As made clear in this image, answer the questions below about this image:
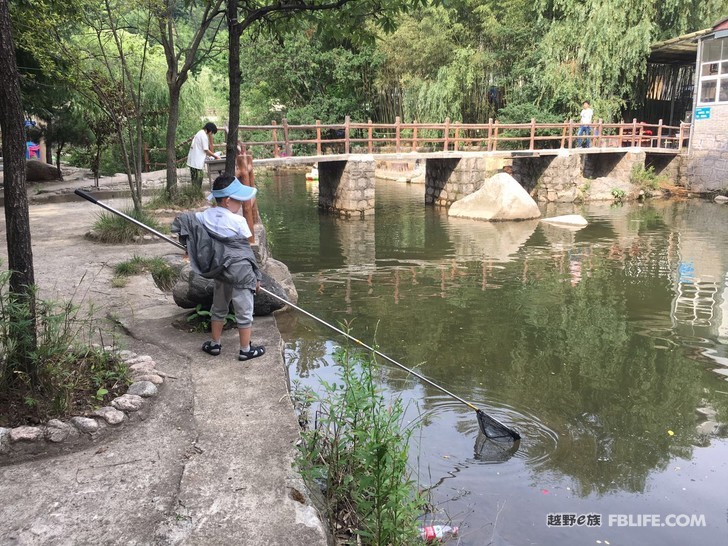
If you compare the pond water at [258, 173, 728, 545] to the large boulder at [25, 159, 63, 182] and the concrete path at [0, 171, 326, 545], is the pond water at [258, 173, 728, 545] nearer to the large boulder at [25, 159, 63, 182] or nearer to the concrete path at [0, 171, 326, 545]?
the concrete path at [0, 171, 326, 545]

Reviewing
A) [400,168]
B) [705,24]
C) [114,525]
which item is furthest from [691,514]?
[400,168]

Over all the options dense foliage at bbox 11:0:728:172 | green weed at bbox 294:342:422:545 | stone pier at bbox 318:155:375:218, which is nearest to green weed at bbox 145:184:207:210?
dense foliage at bbox 11:0:728:172

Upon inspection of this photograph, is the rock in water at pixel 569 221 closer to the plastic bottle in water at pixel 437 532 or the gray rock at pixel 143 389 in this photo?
the plastic bottle in water at pixel 437 532

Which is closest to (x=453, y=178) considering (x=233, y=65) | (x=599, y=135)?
(x=599, y=135)

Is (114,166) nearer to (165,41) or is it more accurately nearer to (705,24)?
(165,41)

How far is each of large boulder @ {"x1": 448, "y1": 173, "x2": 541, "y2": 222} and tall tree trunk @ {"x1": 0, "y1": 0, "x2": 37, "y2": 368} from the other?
13.2 m

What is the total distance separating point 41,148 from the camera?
70.3ft

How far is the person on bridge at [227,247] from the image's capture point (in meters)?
4.48

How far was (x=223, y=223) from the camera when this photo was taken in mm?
4496

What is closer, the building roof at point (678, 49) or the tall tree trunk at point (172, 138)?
the tall tree trunk at point (172, 138)

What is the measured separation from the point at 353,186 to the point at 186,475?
1370cm

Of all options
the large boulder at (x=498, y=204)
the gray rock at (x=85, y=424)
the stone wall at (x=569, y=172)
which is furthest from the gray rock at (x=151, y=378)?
the stone wall at (x=569, y=172)

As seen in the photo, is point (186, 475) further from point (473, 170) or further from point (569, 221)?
point (473, 170)

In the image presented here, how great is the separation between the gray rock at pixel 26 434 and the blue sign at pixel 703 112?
21099 millimetres
